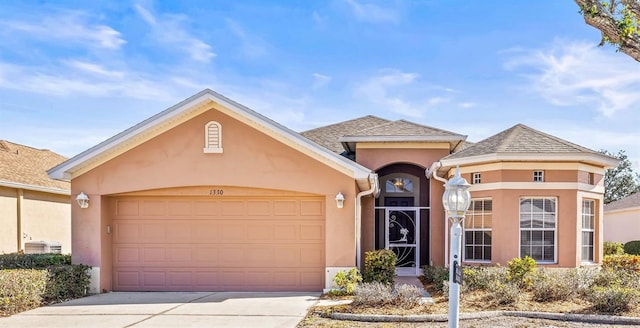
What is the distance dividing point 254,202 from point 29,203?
953 centimetres

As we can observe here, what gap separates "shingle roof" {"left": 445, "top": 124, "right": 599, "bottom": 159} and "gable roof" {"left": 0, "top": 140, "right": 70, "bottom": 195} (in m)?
13.5

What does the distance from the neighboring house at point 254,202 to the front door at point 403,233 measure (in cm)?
245

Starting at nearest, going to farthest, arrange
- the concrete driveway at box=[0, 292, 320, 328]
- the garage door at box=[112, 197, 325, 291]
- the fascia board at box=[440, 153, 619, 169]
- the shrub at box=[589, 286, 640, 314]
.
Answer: the concrete driveway at box=[0, 292, 320, 328], the shrub at box=[589, 286, 640, 314], the fascia board at box=[440, 153, 619, 169], the garage door at box=[112, 197, 325, 291]

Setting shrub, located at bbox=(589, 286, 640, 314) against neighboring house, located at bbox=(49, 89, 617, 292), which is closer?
shrub, located at bbox=(589, 286, 640, 314)

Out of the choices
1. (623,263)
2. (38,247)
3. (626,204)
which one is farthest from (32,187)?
(626,204)

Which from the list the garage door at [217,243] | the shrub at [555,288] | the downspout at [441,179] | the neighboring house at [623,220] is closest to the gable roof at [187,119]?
the garage door at [217,243]

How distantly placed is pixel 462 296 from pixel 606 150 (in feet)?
140

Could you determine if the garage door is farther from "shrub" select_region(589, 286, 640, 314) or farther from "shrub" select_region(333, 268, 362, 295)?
"shrub" select_region(589, 286, 640, 314)

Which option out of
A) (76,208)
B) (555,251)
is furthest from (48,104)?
(555,251)

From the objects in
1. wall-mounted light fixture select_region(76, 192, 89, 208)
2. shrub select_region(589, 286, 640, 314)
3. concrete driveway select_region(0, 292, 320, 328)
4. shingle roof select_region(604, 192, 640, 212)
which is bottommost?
concrete driveway select_region(0, 292, 320, 328)

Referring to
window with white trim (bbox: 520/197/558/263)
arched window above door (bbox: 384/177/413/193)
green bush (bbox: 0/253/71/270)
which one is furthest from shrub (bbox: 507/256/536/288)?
green bush (bbox: 0/253/71/270)

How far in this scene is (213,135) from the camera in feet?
39.8

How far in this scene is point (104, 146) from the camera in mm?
11945

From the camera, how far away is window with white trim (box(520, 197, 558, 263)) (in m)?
12.6
